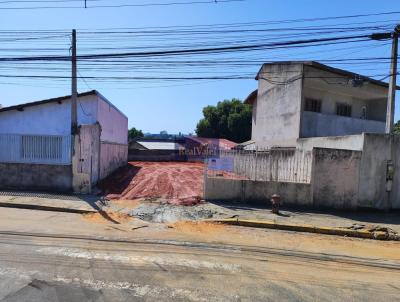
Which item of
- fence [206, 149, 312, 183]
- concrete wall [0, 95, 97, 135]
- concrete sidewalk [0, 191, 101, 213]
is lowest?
concrete sidewalk [0, 191, 101, 213]

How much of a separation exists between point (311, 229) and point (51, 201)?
904 cm

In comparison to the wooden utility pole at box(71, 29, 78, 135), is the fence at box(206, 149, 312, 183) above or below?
below

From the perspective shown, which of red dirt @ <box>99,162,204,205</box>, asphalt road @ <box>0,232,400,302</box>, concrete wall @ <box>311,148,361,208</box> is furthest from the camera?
red dirt @ <box>99,162,204,205</box>

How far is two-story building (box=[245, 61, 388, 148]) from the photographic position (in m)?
18.0

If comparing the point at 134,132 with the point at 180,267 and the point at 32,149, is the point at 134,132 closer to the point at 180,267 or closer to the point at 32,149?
the point at 32,149

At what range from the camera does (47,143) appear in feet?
50.7

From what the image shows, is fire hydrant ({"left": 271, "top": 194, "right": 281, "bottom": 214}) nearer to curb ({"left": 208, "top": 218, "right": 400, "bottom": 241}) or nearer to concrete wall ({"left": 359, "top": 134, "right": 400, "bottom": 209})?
curb ({"left": 208, "top": 218, "right": 400, "bottom": 241})

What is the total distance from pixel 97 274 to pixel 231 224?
565cm

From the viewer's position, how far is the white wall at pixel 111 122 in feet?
59.2

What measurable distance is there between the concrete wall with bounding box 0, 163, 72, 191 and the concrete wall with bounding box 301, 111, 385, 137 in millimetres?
11609

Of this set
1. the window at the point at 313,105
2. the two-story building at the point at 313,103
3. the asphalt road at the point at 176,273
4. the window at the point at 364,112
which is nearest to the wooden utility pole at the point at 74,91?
the asphalt road at the point at 176,273

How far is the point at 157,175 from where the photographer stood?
19.2 metres

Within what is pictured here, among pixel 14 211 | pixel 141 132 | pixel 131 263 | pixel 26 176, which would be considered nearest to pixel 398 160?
pixel 131 263

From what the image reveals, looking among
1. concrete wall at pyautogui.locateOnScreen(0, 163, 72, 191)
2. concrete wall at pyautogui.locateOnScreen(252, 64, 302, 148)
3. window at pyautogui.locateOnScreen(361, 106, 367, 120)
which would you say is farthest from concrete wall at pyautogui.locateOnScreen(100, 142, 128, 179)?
window at pyautogui.locateOnScreen(361, 106, 367, 120)
